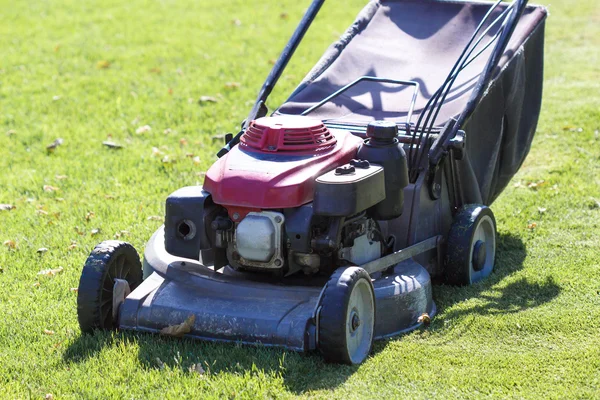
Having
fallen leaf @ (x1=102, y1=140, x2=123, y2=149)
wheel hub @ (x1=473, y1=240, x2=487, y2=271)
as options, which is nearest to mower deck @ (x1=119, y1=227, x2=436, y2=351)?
wheel hub @ (x1=473, y1=240, x2=487, y2=271)

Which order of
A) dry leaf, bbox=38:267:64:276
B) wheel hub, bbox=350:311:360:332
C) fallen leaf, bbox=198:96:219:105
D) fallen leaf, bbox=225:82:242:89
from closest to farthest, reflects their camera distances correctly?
wheel hub, bbox=350:311:360:332 → dry leaf, bbox=38:267:64:276 → fallen leaf, bbox=198:96:219:105 → fallen leaf, bbox=225:82:242:89

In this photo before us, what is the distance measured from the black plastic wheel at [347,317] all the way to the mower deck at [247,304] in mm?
89

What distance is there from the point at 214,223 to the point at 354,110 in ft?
4.73

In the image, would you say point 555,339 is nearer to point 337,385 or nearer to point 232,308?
point 337,385

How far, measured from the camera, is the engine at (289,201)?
14.6 feet

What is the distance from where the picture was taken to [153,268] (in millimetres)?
4973

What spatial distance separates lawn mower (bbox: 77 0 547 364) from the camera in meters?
4.45

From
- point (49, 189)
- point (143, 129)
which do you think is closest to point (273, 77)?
point (49, 189)

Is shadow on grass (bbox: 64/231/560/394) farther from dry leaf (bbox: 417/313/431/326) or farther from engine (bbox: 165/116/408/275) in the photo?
engine (bbox: 165/116/408/275)

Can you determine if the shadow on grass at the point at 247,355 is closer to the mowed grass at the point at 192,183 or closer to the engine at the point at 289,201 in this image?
the mowed grass at the point at 192,183

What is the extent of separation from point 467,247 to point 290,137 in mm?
1192

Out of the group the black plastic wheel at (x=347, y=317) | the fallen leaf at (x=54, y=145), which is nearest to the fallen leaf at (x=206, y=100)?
the fallen leaf at (x=54, y=145)

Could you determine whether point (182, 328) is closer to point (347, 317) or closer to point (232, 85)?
point (347, 317)

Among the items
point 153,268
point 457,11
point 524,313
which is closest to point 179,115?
point 457,11
